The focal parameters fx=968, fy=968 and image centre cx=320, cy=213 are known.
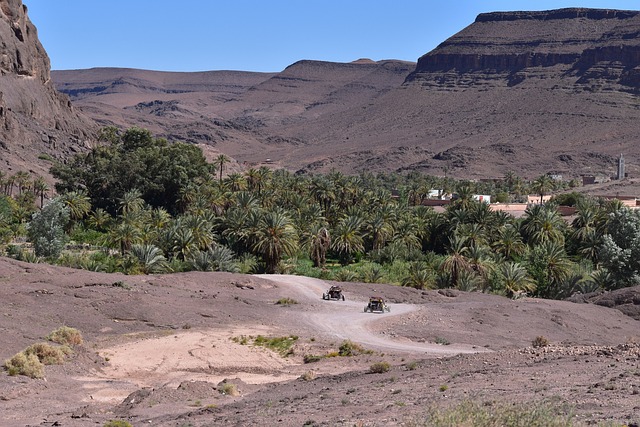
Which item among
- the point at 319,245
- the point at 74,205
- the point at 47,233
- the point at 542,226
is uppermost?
the point at 74,205

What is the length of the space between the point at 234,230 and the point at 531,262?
16.9 m

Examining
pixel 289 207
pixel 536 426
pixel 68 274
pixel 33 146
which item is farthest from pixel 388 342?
pixel 33 146

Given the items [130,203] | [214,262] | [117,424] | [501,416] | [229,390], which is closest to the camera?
[501,416]

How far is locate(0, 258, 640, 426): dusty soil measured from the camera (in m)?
19.2

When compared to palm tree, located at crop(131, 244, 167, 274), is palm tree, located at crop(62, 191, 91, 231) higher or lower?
higher

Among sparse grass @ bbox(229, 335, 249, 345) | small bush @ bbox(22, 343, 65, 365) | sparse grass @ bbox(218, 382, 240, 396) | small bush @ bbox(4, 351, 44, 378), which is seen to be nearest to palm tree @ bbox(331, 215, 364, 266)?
sparse grass @ bbox(229, 335, 249, 345)

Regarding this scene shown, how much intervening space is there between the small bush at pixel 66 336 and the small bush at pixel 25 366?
11.5ft

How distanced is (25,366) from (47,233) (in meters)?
32.0

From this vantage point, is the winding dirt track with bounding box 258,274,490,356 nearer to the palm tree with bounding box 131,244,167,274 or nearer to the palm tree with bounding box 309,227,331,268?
the palm tree with bounding box 131,244,167,274

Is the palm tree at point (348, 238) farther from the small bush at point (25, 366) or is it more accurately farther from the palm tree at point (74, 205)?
the small bush at point (25, 366)

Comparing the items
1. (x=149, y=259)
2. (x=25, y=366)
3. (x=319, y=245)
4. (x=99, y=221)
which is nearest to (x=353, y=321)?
(x=25, y=366)

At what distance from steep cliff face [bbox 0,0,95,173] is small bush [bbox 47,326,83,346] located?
78.3m

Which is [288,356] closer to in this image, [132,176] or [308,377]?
[308,377]

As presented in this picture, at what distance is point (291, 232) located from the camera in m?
51.6
